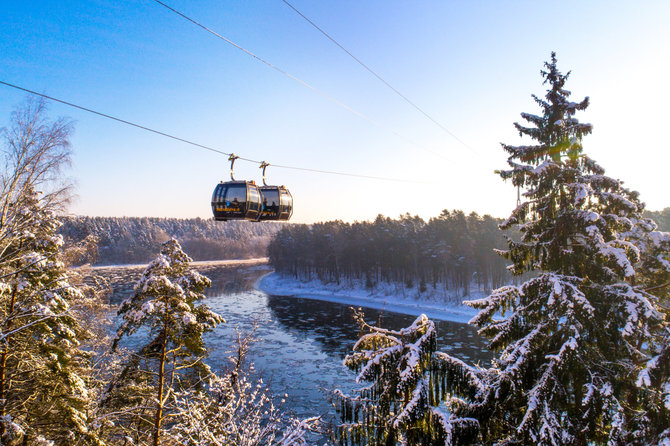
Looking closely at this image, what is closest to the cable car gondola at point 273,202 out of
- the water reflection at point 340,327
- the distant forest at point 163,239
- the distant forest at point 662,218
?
the water reflection at point 340,327

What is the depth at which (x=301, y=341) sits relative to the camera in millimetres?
33688

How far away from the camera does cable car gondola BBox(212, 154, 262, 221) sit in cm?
1402

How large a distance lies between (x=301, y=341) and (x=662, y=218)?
52.5m

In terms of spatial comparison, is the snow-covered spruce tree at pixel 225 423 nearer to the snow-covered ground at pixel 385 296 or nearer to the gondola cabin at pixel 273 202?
the gondola cabin at pixel 273 202

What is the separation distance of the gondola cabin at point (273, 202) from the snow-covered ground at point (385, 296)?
3295 centimetres

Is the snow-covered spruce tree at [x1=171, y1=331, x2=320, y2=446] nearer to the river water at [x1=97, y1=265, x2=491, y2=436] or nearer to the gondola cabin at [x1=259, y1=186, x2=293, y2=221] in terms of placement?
the river water at [x1=97, y1=265, x2=491, y2=436]

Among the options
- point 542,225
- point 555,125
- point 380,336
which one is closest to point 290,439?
point 380,336

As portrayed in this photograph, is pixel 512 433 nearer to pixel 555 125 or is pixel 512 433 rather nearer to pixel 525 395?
pixel 525 395

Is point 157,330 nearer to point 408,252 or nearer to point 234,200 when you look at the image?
point 234,200

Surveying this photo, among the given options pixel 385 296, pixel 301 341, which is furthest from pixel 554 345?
pixel 385 296

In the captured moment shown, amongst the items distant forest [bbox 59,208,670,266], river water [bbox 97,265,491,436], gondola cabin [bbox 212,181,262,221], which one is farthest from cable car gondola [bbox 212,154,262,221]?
distant forest [bbox 59,208,670,266]

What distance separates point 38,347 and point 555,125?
14.2 metres

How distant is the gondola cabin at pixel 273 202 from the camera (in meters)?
15.6

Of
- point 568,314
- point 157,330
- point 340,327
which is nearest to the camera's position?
point 568,314
